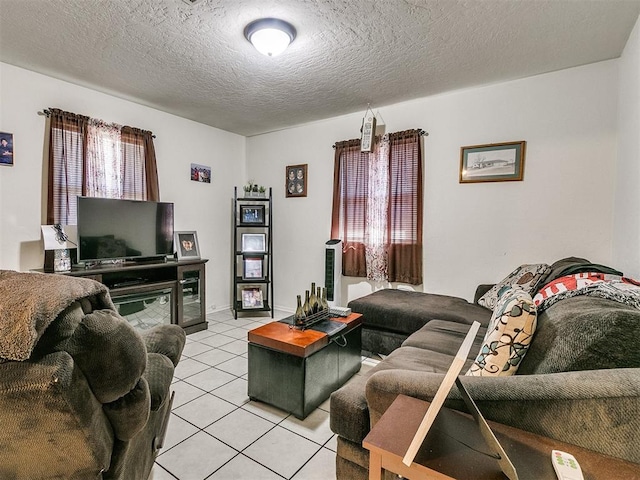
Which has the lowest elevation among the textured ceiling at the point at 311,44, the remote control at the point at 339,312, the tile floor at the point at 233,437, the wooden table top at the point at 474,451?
the tile floor at the point at 233,437

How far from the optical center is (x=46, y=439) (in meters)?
0.83

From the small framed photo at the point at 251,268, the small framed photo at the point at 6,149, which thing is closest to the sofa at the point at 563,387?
the small framed photo at the point at 251,268

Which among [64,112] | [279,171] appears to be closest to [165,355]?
[64,112]

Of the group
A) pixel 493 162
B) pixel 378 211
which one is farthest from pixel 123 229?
pixel 493 162

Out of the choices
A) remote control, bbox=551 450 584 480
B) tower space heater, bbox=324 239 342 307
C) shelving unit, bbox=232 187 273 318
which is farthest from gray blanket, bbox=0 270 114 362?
shelving unit, bbox=232 187 273 318

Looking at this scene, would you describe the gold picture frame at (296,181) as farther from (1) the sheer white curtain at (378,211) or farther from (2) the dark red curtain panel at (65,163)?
(2) the dark red curtain panel at (65,163)

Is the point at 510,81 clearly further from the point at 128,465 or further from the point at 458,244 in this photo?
the point at 128,465

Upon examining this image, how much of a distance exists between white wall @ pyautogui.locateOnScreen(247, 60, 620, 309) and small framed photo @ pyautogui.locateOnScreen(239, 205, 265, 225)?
1.40 m

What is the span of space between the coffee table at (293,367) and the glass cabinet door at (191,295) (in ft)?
A: 5.51

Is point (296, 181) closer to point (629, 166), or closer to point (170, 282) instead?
point (170, 282)

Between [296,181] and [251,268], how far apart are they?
4.38 ft

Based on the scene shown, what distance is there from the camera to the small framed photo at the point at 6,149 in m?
2.64

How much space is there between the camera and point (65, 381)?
0.77 m

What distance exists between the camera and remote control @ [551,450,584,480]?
702 millimetres
